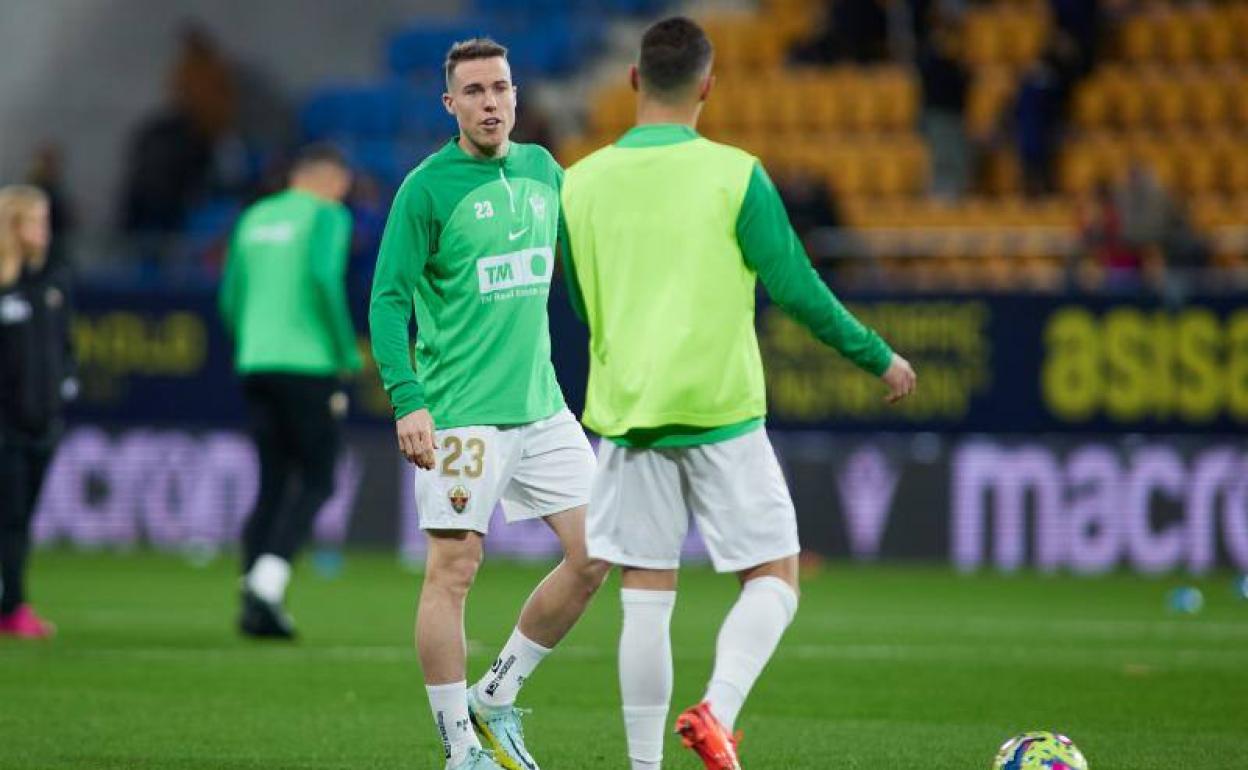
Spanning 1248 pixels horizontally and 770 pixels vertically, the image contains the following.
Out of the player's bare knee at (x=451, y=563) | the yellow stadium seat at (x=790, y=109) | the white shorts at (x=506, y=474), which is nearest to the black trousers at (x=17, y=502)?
A: the white shorts at (x=506, y=474)

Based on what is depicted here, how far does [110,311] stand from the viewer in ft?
64.9

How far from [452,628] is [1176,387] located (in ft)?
35.4

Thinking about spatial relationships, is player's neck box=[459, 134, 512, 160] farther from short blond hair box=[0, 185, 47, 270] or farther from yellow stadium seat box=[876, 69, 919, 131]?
yellow stadium seat box=[876, 69, 919, 131]

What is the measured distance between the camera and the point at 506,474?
766cm

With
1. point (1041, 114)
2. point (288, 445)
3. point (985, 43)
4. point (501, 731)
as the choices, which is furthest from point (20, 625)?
point (985, 43)

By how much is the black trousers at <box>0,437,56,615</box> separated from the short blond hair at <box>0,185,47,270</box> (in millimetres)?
988

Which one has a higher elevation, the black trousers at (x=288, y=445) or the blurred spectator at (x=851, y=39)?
the blurred spectator at (x=851, y=39)

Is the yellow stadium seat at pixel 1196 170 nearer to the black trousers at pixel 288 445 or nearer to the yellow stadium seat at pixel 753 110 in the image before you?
the yellow stadium seat at pixel 753 110

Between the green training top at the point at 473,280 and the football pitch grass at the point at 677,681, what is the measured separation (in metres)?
1.33

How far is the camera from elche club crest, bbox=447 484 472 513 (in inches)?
296

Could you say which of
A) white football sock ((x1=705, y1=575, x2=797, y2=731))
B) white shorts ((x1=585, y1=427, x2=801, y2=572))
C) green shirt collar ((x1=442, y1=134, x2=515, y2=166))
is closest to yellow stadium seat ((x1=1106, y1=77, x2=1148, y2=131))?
green shirt collar ((x1=442, y1=134, x2=515, y2=166))

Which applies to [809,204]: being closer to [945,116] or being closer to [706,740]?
[945,116]

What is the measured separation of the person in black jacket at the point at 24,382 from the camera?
1222cm

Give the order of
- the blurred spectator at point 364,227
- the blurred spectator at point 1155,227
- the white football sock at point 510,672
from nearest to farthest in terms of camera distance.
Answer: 1. the white football sock at point 510,672
2. the blurred spectator at point 1155,227
3. the blurred spectator at point 364,227
